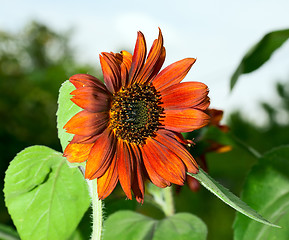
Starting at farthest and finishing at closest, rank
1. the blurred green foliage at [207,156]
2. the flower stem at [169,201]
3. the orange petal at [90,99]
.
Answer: the blurred green foliage at [207,156] < the flower stem at [169,201] < the orange petal at [90,99]

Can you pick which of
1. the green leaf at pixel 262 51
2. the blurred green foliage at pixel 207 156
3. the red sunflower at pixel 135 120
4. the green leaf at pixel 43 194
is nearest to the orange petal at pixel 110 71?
the red sunflower at pixel 135 120

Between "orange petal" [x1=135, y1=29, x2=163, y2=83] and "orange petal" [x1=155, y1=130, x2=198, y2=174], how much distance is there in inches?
2.0

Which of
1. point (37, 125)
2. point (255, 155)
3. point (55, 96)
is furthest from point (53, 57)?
point (255, 155)

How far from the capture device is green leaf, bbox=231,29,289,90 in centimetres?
48

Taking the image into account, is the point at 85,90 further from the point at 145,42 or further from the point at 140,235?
the point at 140,235

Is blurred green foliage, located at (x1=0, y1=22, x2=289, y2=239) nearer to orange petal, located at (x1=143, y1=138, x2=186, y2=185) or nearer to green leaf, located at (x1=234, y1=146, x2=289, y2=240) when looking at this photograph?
green leaf, located at (x1=234, y1=146, x2=289, y2=240)

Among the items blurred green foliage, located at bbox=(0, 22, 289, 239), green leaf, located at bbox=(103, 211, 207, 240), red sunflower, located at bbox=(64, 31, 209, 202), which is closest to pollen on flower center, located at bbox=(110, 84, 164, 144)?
red sunflower, located at bbox=(64, 31, 209, 202)

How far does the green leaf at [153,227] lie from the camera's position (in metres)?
0.41

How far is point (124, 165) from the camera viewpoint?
314mm

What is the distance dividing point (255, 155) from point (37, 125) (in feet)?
5.30

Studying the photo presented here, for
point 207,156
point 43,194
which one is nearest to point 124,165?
point 43,194

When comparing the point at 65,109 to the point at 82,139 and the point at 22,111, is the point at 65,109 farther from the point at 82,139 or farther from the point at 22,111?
the point at 22,111

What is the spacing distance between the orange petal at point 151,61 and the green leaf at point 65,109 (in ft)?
0.19

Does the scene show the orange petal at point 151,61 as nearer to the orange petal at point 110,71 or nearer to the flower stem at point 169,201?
the orange petal at point 110,71
